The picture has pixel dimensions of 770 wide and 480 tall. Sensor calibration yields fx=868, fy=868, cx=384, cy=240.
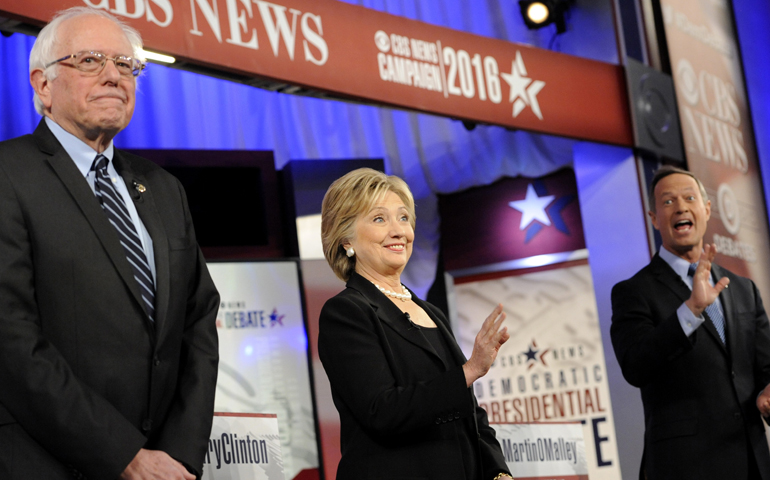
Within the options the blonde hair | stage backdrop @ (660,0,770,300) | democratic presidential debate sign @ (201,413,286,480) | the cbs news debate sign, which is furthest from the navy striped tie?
stage backdrop @ (660,0,770,300)

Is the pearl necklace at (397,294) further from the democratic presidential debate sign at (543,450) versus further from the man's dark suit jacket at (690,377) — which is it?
the man's dark suit jacket at (690,377)

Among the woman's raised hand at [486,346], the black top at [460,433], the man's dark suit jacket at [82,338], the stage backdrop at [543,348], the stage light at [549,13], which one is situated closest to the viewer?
the man's dark suit jacket at [82,338]

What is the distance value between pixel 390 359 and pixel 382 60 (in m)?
2.39

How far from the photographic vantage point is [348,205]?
8.06 feet

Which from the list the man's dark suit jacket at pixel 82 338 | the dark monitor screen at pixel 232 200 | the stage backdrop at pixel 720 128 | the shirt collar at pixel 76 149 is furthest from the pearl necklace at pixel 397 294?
the stage backdrop at pixel 720 128

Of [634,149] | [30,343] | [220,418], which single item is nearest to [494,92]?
[634,149]

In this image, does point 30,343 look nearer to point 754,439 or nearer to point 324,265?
point 754,439

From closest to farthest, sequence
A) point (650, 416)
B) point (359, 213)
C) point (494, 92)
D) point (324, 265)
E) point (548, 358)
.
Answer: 1. point (359, 213)
2. point (650, 416)
3. point (494, 92)
4. point (324, 265)
5. point (548, 358)

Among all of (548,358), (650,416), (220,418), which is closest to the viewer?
Answer: (220,418)

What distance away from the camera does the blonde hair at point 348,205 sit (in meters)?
2.45

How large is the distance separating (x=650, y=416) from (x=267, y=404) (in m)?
2.37

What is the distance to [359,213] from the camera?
245cm

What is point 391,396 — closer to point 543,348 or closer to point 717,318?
point 717,318

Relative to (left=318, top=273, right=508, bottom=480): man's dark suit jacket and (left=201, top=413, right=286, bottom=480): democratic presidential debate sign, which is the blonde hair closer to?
(left=318, top=273, right=508, bottom=480): man's dark suit jacket
